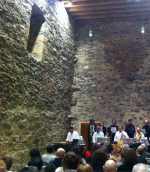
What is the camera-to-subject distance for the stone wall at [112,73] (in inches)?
334

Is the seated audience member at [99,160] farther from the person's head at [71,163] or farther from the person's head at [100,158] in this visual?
the person's head at [71,163]

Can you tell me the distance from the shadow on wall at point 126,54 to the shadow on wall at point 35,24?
3.72 metres

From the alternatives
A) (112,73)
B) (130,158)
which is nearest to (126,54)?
(112,73)

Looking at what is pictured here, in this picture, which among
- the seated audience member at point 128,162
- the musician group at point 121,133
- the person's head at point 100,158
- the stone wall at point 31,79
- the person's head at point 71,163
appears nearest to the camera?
the person's head at point 71,163

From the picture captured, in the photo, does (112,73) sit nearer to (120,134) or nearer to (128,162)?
(120,134)

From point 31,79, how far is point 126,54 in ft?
16.6

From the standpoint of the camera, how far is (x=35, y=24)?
261 inches

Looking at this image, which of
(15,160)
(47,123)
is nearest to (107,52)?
(47,123)

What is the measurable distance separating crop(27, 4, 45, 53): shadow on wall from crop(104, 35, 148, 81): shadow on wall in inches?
147

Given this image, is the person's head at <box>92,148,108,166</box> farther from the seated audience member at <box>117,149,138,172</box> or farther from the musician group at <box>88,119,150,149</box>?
the musician group at <box>88,119,150,149</box>

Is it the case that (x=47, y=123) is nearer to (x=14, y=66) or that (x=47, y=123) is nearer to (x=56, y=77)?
(x=56, y=77)

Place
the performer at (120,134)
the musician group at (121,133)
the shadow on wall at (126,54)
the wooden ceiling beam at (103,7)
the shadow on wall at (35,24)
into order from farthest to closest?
the shadow on wall at (126,54) → the wooden ceiling beam at (103,7) → the performer at (120,134) → the musician group at (121,133) → the shadow on wall at (35,24)

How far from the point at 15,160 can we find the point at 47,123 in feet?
5.82

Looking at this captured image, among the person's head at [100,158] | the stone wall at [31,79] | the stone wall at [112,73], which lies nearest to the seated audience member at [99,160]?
the person's head at [100,158]
